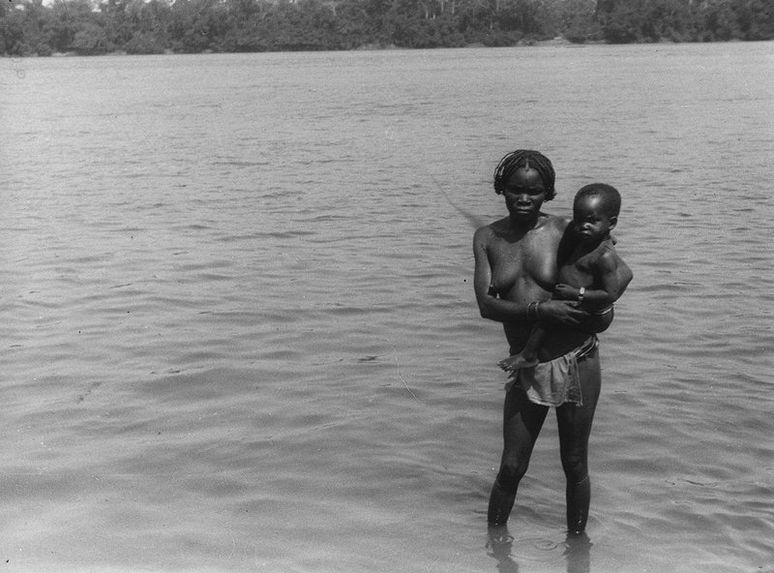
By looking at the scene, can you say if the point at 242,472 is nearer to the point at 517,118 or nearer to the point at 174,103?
the point at 517,118

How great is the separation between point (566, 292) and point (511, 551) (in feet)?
4.59

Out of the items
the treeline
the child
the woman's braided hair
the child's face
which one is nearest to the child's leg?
A: the child

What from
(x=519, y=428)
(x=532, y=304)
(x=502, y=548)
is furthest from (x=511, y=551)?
(x=532, y=304)

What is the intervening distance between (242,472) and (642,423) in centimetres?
249

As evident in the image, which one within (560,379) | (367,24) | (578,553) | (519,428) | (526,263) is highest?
(367,24)

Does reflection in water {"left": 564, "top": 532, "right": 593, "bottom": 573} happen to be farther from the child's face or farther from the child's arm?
the child's face

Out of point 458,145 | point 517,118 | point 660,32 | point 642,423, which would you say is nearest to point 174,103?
point 517,118

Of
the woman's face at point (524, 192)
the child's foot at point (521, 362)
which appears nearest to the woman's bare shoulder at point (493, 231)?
the woman's face at point (524, 192)

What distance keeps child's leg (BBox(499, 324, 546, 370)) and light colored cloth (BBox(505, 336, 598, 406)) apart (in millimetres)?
49

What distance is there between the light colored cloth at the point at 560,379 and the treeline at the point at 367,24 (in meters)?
94.1

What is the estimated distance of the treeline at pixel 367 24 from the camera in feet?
309

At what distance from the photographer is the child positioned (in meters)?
4.12

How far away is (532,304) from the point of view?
13.8 ft

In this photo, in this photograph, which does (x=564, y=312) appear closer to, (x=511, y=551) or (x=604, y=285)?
(x=604, y=285)
